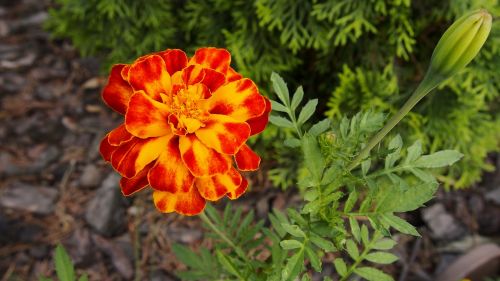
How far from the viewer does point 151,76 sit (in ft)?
2.67

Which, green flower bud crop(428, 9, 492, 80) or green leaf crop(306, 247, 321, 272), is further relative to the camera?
green leaf crop(306, 247, 321, 272)

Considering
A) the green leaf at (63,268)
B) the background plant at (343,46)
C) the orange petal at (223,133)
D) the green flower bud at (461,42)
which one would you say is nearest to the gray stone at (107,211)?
the background plant at (343,46)

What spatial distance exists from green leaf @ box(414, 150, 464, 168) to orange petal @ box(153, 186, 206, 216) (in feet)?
1.22

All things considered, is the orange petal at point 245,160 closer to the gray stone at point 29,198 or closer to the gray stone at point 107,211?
the gray stone at point 107,211

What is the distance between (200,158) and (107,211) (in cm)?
109

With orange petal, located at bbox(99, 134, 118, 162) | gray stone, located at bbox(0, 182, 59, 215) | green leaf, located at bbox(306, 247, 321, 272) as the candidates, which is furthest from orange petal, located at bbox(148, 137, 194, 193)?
gray stone, located at bbox(0, 182, 59, 215)

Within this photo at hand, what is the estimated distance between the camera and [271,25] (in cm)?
157

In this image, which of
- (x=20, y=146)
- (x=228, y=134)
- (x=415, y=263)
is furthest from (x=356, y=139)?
(x=20, y=146)

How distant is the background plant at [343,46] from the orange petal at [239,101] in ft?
2.47

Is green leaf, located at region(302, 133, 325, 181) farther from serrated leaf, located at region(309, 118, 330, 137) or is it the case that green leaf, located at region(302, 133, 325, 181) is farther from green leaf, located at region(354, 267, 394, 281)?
green leaf, located at region(354, 267, 394, 281)

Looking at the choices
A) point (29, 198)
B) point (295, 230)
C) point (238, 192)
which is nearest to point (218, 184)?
point (238, 192)

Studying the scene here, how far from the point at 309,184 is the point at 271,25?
0.79m

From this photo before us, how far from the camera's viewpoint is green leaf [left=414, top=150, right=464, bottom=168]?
3.01 feet

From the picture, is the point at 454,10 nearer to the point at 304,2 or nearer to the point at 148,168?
the point at 304,2
